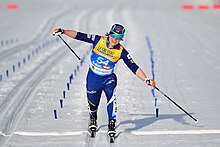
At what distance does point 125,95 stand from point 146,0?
3049 centimetres

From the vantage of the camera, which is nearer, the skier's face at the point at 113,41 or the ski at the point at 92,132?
the skier's face at the point at 113,41

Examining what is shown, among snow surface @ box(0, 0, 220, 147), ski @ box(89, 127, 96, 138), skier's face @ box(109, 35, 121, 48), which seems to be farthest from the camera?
snow surface @ box(0, 0, 220, 147)

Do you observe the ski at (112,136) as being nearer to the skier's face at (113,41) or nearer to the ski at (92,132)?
the ski at (92,132)

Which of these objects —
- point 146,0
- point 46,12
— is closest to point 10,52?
point 46,12

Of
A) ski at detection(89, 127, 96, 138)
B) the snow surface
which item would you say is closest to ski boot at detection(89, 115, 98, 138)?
Answer: ski at detection(89, 127, 96, 138)

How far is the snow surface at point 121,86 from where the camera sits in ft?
25.2

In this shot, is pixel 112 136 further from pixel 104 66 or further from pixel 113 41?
pixel 113 41

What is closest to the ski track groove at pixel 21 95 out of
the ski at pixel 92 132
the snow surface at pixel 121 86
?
the snow surface at pixel 121 86

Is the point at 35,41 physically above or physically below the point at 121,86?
above

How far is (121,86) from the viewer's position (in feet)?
37.8

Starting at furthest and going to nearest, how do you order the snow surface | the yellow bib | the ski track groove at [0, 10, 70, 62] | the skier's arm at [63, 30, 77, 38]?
the ski track groove at [0, 10, 70, 62], the snow surface, the skier's arm at [63, 30, 77, 38], the yellow bib

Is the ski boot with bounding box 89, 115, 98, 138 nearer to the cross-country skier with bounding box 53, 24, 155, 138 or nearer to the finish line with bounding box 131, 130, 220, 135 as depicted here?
the cross-country skier with bounding box 53, 24, 155, 138

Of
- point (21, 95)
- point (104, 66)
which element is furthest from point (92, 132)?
point (21, 95)

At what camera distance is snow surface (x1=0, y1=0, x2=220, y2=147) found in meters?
7.67
